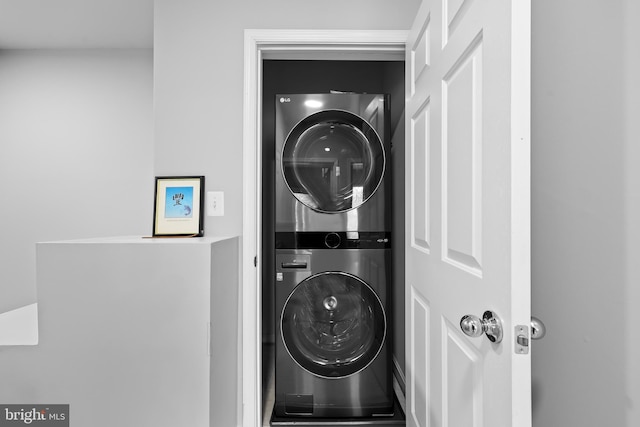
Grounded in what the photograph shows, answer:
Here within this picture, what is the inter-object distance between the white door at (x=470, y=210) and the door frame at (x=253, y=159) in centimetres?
39

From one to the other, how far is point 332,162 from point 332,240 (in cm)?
45

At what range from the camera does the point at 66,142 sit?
8.71 ft

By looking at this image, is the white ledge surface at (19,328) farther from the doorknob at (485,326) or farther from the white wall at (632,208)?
the white wall at (632,208)

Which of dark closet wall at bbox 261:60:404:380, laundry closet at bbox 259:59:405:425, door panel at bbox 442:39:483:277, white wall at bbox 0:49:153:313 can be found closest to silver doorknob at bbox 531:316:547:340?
door panel at bbox 442:39:483:277

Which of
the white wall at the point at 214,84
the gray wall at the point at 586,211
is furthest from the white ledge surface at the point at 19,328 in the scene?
the gray wall at the point at 586,211

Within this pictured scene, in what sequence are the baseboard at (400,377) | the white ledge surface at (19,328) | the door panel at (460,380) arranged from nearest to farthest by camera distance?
the door panel at (460,380)
the white ledge surface at (19,328)
the baseboard at (400,377)

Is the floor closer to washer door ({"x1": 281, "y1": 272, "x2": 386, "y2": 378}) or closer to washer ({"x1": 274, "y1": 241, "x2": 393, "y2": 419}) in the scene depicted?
washer ({"x1": 274, "y1": 241, "x2": 393, "y2": 419})

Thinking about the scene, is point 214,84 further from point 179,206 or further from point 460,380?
point 460,380

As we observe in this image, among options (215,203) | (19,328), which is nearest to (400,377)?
(215,203)

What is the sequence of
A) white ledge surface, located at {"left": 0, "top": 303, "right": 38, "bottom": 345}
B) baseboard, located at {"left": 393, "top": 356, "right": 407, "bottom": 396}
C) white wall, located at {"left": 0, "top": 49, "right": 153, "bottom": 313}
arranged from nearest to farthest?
1. white ledge surface, located at {"left": 0, "top": 303, "right": 38, "bottom": 345}
2. baseboard, located at {"left": 393, "top": 356, "right": 407, "bottom": 396}
3. white wall, located at {"left": 0, "top": 49, "right": 153, "bottom": 313}

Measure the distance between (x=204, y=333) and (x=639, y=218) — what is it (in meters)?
1.32

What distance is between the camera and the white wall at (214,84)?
171cm

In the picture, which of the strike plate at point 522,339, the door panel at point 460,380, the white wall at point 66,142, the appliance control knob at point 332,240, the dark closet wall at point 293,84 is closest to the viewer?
the strike plate at point 522,339

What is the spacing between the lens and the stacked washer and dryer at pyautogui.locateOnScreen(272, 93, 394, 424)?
6.23 ft
